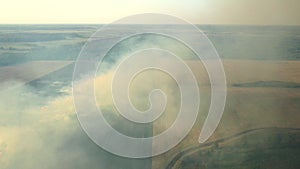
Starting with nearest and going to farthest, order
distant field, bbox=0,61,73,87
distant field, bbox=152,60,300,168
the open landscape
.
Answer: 1. the open landscape
2. distant field, bbox=152,60,300,168
3. distant field, bbox=0,61,73,87

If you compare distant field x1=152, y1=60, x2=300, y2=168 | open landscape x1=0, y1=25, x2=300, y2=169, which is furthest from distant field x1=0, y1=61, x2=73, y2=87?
distant field x1=152, y1=60, x2=300, y2=168

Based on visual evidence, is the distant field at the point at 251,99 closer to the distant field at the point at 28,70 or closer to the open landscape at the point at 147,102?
the open landscape at the point at 147,102

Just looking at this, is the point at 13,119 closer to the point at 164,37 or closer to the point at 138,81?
the point at 138,81

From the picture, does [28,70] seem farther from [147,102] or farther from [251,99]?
[251,99]

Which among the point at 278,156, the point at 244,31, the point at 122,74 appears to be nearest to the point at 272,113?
the point at 278,156

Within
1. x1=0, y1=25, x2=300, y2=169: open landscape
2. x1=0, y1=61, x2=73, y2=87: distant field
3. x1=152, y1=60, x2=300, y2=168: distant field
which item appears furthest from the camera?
x1=0, y1=61, x2=73, y2=87: distant field

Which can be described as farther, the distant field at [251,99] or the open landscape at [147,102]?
the distant field at [251,99]

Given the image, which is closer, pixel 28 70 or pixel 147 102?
pixel 147 102

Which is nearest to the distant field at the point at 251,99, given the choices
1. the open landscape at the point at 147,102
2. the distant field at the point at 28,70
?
the open landscape at the point at 147,102

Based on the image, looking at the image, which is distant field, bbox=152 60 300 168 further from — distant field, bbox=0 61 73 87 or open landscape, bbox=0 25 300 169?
distant field, bbox=0 61 73 87

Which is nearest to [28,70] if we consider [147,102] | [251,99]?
[147,102]

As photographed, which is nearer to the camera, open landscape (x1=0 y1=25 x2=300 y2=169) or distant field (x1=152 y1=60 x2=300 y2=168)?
open landscape (x1=0 y1=25 x2=300 y2=169)
